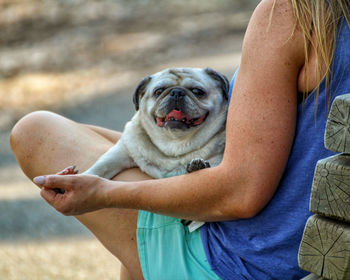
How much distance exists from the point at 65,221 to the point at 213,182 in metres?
2.09

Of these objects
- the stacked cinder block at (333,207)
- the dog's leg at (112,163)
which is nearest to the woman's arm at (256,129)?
the stacked cinder block at (333,207)

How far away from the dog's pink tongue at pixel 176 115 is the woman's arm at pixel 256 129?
22.3 inches

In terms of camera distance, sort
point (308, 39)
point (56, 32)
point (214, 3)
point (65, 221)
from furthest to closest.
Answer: point (214, 3) → point (56, 32) → point (65, 221) → point (308, 39)

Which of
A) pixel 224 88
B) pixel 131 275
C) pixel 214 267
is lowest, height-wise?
pixel 131 275

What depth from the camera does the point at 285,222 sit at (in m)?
1.51

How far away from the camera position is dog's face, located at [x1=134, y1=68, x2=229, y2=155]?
2.13 metres

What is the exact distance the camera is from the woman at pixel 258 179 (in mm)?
A: 1385

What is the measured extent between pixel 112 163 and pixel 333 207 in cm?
98

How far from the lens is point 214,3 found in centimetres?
837

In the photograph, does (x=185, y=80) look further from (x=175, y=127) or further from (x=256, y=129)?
(x=256, y=129)

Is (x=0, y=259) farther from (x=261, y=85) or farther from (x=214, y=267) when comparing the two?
(x=261, y=85)

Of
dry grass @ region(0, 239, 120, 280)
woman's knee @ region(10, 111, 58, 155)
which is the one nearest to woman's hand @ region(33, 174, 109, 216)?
woman's knee @ region(10, 111, 58, 155)

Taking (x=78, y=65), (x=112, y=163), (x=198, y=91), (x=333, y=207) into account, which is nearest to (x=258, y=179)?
(x=333, y=207)

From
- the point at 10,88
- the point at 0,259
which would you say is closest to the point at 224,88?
the point at 0,259
